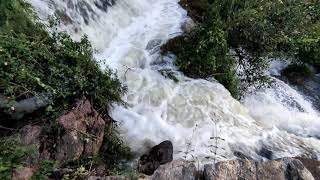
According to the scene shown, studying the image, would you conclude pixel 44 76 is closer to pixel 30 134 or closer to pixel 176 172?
pixel 30 134

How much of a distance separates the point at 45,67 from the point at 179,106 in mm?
2613

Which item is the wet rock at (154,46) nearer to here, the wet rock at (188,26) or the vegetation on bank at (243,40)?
the vegetation on bank at (243,40)

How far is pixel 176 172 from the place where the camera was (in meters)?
4.59

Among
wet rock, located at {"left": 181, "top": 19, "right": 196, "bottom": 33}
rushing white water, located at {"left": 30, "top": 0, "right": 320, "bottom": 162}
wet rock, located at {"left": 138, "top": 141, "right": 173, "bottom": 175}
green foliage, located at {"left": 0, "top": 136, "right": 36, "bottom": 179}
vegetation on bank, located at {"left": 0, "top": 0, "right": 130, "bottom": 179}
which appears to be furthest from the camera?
wet rock, located at {"left": 181, "top": 19, "right": 196, "bottom": 33}

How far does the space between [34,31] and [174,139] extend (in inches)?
110

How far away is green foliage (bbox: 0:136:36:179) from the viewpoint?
451 centimetres

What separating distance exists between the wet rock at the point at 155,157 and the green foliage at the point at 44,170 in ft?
4.62

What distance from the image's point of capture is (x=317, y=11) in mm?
10375

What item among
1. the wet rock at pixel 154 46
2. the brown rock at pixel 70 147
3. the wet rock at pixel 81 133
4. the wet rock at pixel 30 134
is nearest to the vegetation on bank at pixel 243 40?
the wet rock at pixel 154 46

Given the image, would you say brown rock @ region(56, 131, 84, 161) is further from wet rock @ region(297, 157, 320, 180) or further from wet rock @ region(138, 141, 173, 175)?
wet rock @ region(297, 157, 320, 180)

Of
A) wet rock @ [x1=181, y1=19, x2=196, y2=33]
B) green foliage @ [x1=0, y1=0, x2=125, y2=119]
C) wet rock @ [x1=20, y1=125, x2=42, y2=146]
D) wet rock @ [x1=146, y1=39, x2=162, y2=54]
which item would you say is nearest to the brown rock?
wet rock @ [x1=20, y1=125, x2=42, y2=146]

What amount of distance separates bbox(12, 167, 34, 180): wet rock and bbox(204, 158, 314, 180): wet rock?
1.90 meters

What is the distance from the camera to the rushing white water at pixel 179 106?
7.17 meters

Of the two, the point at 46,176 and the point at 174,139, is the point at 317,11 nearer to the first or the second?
the point at 174,139
